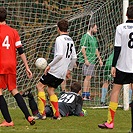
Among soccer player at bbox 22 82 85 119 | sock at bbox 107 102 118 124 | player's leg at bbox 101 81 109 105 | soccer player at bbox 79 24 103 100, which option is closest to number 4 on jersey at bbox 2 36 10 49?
sock at bbox 107 102 118 124

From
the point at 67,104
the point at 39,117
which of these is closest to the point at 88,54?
the point at 67,104

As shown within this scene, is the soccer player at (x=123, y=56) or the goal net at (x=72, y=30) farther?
the goal net at (x=72, y=30)

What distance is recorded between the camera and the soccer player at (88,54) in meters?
13.1

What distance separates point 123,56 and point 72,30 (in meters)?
4.82

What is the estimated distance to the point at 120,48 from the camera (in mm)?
8703

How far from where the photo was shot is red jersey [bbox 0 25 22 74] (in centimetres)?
889

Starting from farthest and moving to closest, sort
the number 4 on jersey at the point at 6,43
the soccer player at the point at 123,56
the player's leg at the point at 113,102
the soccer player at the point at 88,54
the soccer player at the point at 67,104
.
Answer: the soccer player at the point at 88,54, the soccer player at the point at 67,104, the number 4 on jersey at the point at 6,43, the player's leg at the point at 113,102, the soccer player at the point at 123,56

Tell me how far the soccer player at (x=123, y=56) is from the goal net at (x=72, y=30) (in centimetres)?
427

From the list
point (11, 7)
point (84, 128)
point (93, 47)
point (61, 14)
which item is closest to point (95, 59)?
point (93, 47)

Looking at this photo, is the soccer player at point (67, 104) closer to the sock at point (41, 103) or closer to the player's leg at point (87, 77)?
the sock at point (41, 103)

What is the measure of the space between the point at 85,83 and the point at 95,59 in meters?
0.54

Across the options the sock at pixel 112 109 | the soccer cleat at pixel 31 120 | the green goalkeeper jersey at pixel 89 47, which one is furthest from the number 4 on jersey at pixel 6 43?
the green goalkeeper jersey at pixel 89 47

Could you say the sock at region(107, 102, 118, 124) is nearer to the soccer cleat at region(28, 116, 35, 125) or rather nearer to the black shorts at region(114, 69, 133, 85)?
the black shorts at region(114, 69, 133, 85)

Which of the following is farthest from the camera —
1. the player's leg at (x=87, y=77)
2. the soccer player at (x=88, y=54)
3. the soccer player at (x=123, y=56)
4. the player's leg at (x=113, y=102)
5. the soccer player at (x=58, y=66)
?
the player's leg at (x=87, y=77)
